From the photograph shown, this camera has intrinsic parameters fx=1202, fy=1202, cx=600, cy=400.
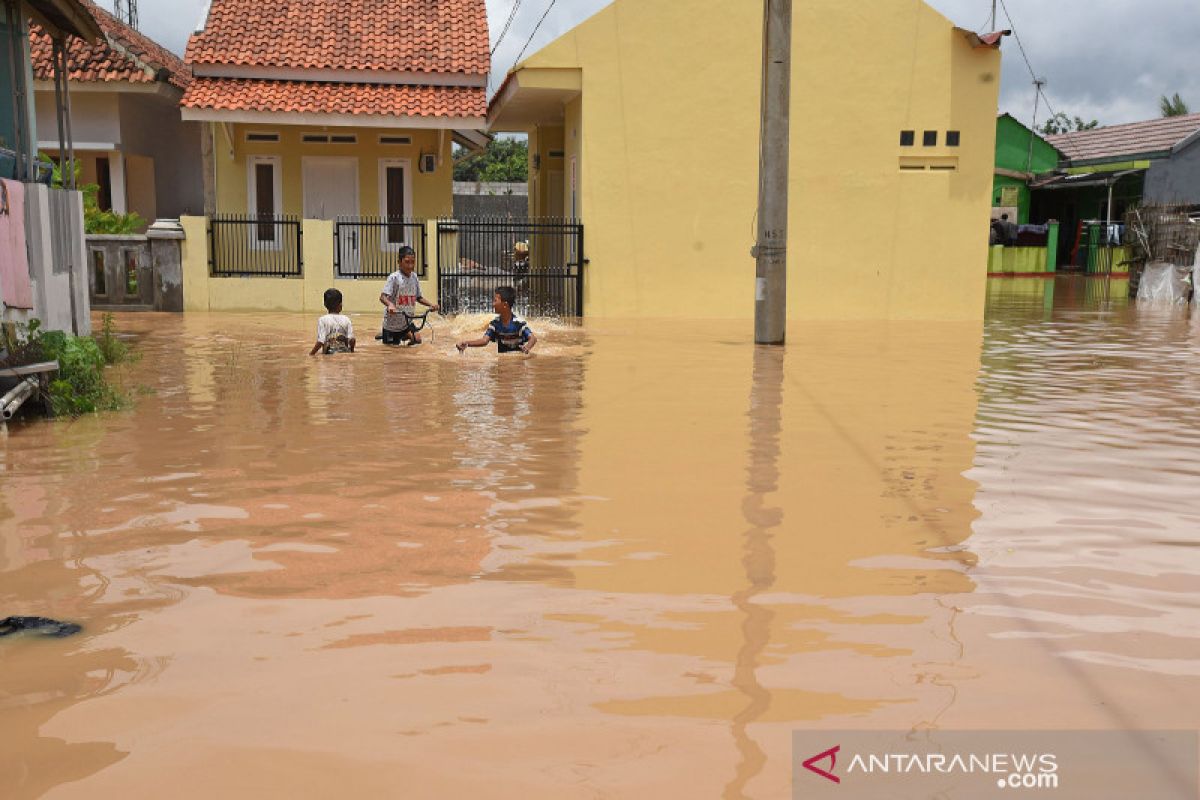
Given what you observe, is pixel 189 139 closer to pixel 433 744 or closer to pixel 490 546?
pixel 490 546

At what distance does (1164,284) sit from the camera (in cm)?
2841

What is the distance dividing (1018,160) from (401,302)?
1475 inches

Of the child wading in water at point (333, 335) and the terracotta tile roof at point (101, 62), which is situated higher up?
the terracotta tile roof at point (101, 62)

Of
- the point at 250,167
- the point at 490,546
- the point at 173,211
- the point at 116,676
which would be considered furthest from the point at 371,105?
the point at 116,676

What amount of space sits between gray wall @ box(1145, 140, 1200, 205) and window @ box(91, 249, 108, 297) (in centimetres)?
3094

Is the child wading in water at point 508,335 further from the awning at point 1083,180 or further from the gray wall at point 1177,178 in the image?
the gray wall at point 1177,178

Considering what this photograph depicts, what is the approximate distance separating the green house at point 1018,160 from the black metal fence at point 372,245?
92.4 ft

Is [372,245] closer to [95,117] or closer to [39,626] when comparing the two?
[95,117]

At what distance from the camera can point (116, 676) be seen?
13.5 ft

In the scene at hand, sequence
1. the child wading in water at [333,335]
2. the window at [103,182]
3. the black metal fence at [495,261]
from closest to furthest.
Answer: the child wading in water at [333,335] → the black metal fence at [495,261] → the window at [103,182]

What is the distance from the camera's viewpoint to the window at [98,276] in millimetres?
20484

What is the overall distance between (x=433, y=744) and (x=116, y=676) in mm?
1258

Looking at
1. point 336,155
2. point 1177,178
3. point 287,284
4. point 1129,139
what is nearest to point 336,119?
point 336,155

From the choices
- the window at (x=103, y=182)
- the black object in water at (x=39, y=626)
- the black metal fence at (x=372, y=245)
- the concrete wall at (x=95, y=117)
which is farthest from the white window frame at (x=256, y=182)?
the black object in water at (x=39, y=626)
